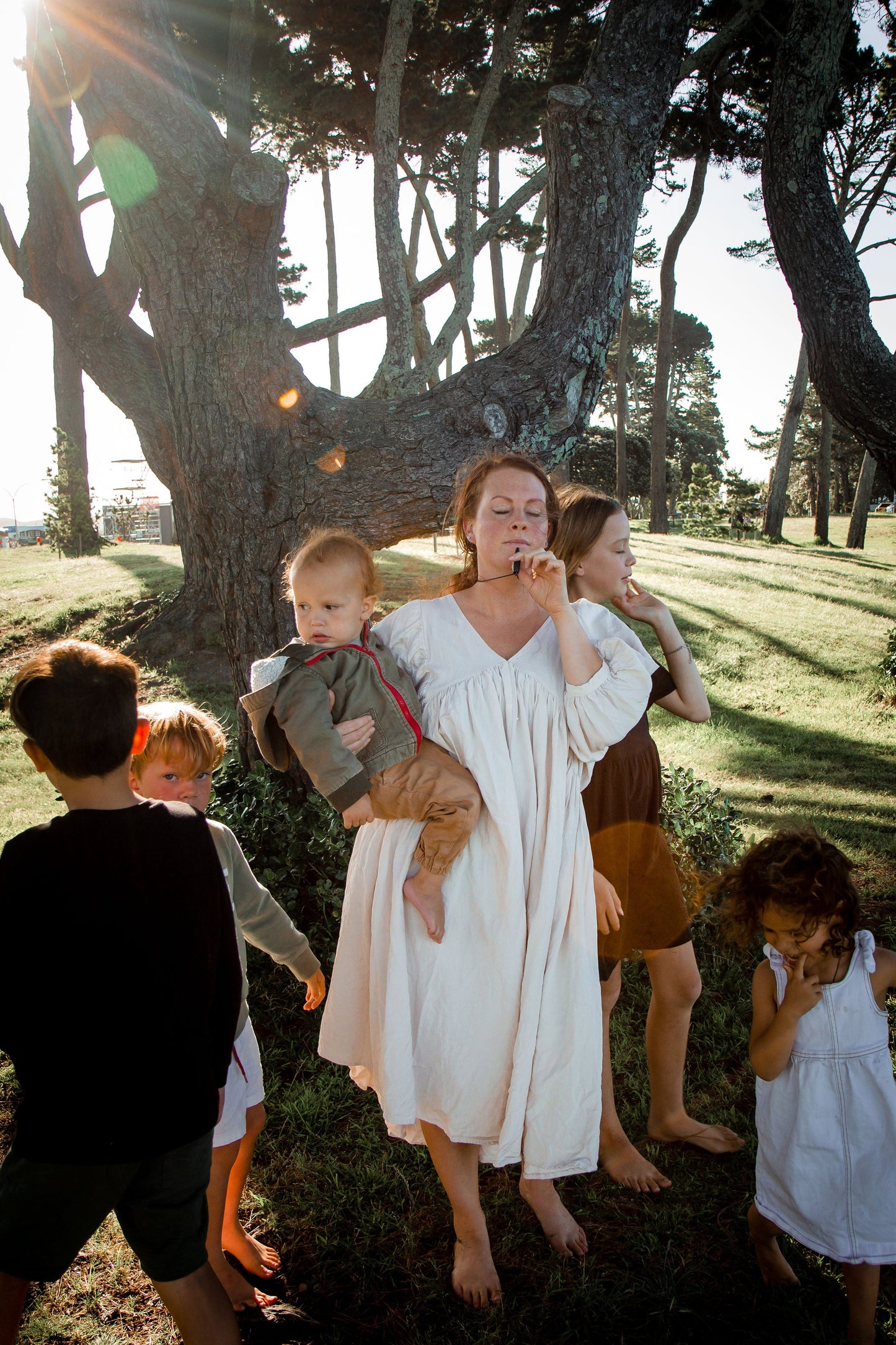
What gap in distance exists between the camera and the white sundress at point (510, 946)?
6.83ft

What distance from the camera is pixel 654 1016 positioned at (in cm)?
271

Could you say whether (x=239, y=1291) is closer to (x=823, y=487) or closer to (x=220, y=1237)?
(x=220, y=1237)

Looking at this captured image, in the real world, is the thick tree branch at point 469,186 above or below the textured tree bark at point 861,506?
above

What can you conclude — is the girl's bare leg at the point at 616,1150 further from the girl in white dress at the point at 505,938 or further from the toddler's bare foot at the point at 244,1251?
the toddler's bare foot at the point at 244,1251

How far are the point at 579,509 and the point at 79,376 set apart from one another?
17.1 meters

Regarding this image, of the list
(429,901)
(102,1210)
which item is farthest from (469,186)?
(102,1210)

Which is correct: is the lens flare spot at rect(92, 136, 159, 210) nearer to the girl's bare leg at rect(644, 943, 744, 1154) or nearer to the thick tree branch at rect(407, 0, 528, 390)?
the girl's bare leg at rect(644, 943, 744, 1154)

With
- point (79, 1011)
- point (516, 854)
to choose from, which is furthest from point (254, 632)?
point (79, 1011)

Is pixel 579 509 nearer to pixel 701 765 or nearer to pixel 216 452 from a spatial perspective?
pixel 216 452

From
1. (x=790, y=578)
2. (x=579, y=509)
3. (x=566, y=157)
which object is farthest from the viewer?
(x=790, y=578)

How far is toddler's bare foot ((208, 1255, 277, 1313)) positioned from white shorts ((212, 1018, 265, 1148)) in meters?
0.40

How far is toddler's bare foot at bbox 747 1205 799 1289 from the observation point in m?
2.17

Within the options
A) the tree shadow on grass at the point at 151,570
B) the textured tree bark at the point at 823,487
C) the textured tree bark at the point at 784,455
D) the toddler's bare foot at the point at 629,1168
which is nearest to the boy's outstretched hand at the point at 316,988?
the toddler's bare foot at the point at 629,1168

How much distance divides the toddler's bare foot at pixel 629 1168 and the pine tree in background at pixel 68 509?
1601cm
